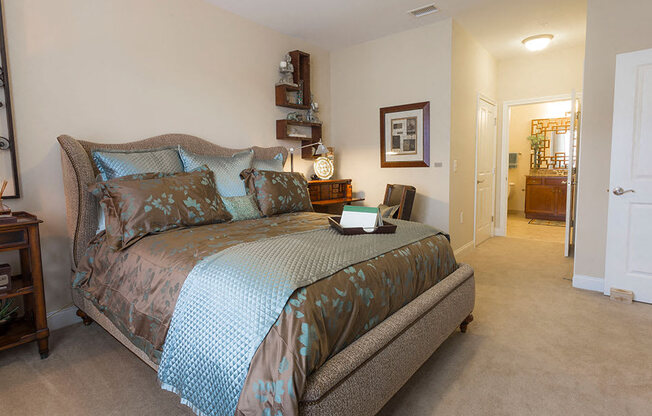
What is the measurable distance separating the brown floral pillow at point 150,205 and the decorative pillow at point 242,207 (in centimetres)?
17

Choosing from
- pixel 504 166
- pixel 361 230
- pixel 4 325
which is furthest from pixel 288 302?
pixel 504 166

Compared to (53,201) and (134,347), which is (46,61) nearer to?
(53,201)

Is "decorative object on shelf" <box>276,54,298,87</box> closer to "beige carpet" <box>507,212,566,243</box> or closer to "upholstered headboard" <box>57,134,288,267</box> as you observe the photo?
"upholstered headboard" <box>57,134,288,267</box>

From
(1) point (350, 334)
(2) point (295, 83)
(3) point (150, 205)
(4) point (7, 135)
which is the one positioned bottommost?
(1) point (350, 334)

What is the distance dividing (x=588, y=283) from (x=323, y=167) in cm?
298

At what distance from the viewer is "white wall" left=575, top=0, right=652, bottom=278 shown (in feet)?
9.50

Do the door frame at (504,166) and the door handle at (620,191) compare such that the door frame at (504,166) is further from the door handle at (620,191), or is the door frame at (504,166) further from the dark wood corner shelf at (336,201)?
the door handle at (620,191)

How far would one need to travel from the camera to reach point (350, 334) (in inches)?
55.4

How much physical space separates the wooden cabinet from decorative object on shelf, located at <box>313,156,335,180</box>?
486 centimetres

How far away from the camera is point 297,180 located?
3115mm

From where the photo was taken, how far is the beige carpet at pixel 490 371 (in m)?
1.69

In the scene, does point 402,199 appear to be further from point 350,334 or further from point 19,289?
point 19,289

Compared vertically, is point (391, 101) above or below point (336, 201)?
above

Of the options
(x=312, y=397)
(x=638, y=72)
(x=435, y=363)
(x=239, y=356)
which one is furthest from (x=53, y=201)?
(x=638, y=72)
